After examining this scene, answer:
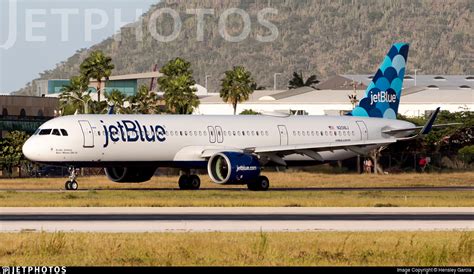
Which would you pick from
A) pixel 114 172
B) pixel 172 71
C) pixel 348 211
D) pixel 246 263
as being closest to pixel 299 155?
pixel 114 172

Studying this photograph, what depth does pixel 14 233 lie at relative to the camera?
35.2 meters

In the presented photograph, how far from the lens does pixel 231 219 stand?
42.0 metres

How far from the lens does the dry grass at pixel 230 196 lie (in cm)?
5225

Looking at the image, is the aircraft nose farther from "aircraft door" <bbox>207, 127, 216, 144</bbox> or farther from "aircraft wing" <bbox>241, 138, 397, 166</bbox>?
"aircraft wing" <bbox>241, 138, 397, 166</bbox>

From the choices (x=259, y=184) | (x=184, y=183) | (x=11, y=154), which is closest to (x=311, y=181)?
(x=259, y=184)

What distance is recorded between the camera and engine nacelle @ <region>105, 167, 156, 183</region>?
67.2 meters

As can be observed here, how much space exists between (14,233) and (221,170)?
3044 centimetres

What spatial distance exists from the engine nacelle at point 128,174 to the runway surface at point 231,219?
19010 mm

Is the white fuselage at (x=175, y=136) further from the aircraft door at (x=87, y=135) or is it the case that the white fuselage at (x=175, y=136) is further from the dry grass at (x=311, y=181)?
the dry grass at (x=311, y=181)

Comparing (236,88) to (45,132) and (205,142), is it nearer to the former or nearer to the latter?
(205,142)

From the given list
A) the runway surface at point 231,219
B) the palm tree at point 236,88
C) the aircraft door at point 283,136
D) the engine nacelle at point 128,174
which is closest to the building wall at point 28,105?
the palm tree at point 236,88

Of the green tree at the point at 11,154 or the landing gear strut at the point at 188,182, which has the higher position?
the landing gear strut at the point at 188,182

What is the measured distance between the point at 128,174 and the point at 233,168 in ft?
22.2

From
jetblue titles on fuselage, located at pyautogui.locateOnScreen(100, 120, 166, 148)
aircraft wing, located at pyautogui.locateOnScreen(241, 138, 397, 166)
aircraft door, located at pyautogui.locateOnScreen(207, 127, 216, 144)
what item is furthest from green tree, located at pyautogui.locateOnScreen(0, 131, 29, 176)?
aircraft wing, located at pyautogui.locateOnScreen(241, 138, 397, 166)
